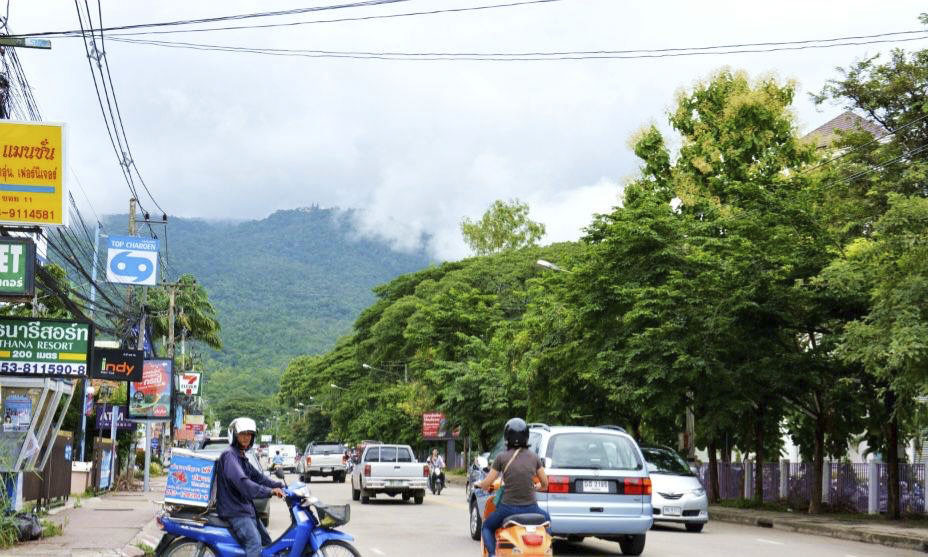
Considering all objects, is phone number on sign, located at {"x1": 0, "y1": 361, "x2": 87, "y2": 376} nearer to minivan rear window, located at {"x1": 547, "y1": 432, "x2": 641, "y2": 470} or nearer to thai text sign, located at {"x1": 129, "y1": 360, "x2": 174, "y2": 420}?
minivan rear window, located at {"x1": 547, "y1": 432, "x2": 641, "y2": 470}

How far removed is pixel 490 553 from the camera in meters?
11.1

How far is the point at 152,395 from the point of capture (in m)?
37.6

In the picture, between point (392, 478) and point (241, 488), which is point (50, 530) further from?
point (392, 478)

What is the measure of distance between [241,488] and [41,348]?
29.4 feet

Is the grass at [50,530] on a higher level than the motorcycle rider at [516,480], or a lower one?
lower

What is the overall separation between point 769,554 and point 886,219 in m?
5.84

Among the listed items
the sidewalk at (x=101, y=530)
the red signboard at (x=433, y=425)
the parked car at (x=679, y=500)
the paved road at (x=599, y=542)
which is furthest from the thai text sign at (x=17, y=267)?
the red signboard at (x=433, y=425)

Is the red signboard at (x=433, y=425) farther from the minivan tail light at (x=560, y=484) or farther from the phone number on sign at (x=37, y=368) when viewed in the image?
the minivan tail light at (x=560, y=484)

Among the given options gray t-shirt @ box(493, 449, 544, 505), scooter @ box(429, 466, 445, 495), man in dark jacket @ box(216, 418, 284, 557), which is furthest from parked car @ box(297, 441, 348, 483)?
man in dark jacket @ box(216, 418, 284, 557)

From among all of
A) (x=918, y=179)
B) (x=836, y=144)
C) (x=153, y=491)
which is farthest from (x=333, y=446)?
(x=918, y=179)

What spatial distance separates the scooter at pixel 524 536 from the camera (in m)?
10.5

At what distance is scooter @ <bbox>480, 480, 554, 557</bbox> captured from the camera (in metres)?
10.5

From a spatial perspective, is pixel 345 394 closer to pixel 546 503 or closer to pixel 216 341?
pixel 216 341

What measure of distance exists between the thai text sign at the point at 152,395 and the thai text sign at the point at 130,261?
4.48m
